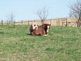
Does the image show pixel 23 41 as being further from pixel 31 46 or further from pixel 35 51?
pixel 35 51

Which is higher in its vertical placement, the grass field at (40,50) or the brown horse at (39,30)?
the brown horse at (39,30)

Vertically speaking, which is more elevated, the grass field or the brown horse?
the brown horse

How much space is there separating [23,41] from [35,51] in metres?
2.84

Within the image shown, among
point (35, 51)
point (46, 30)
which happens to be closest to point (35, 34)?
point (46, 30)

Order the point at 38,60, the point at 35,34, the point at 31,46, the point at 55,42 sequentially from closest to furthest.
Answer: the point at 38,60 → the point at 31,46 → the point at 55,42 → the point at 35,34

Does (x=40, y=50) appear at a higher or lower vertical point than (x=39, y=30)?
lower

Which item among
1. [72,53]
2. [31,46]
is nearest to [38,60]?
[72,53]

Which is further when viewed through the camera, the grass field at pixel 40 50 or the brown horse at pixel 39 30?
the brown horse at pixel 39 30

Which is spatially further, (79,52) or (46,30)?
(46,30)

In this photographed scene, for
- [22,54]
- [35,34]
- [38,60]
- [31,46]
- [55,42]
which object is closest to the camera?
[38,60]

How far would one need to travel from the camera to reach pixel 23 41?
53.9 feet

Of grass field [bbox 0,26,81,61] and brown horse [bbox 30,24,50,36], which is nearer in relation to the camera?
A: grass field [bbox 0,26,81,61]

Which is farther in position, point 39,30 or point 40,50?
point 39,30

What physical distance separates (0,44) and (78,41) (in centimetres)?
392
